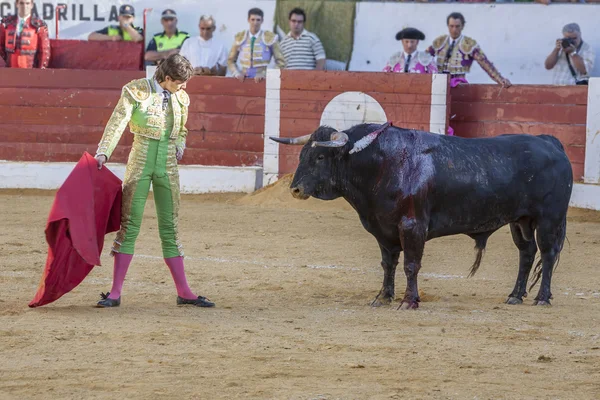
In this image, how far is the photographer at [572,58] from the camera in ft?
34.0


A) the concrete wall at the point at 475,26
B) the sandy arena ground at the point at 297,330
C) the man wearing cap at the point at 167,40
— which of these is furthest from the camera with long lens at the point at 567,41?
the man wearing cap at the point at 167,40

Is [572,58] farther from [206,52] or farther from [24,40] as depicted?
[24,40]

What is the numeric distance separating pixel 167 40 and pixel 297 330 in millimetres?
7023

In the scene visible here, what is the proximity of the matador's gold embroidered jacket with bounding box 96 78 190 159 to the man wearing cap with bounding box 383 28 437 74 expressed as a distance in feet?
18.2

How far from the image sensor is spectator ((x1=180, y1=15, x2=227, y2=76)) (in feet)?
36.2

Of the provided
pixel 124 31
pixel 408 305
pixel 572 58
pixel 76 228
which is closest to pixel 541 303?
pixel 408 305

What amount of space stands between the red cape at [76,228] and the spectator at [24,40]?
21.0 ft

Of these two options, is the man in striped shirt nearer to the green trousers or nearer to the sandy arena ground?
the sandy arena ground

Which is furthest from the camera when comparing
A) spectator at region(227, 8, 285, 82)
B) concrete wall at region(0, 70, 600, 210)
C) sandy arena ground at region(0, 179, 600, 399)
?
spectator at region(227, 8, 285, 82)

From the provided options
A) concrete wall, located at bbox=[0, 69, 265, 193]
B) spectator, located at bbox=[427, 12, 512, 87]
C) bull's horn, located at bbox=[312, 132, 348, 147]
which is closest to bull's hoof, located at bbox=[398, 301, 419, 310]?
bull's horn, located at bbox=[312, 132, 348, 147]

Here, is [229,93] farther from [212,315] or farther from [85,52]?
[212,315]

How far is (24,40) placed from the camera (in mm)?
11375

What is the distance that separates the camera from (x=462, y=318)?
5176mm

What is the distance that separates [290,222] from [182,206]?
1.34 meters
